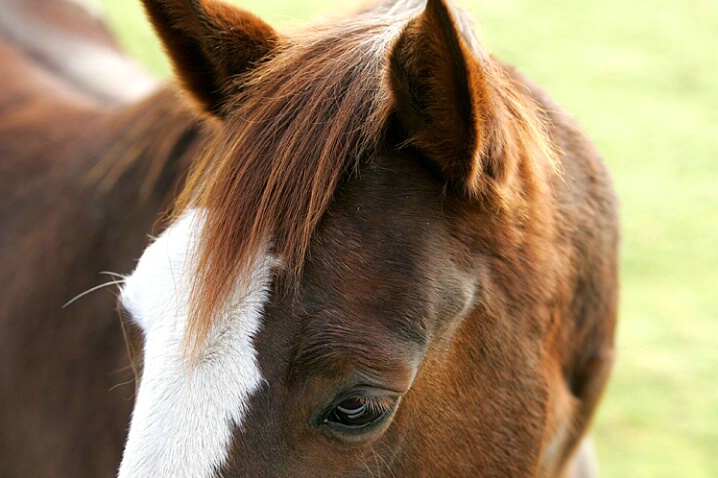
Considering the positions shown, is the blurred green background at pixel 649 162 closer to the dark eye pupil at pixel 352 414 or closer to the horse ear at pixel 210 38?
the horse ear at pixel 210 38

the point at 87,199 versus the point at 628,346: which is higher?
the point at 87,199

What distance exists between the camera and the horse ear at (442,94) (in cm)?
106

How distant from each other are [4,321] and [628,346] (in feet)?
11.0

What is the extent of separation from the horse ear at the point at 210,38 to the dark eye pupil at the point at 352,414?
614mm

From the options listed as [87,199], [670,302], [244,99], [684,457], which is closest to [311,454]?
[244,99]

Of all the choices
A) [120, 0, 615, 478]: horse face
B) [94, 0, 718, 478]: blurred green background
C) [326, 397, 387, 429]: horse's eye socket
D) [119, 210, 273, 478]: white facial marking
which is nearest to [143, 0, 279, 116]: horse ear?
[120, 0, 615, 478]: horse face

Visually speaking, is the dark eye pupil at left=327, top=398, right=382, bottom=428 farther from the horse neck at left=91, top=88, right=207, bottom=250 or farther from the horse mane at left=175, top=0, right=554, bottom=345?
the horse neck at left=91, top=88, right=207, bottom=250

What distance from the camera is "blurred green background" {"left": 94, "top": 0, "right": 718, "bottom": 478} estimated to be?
3803 millimetres

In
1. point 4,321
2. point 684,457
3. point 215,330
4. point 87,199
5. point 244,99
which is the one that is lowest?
point 684,457

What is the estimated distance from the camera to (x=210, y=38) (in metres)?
1.33

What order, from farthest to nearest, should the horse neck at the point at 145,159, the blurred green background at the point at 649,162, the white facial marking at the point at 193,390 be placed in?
1. the blurred green background at the point at 649,162
2. the horse neck at the point at 145,159
3. the white facial marking at the point at 193,390

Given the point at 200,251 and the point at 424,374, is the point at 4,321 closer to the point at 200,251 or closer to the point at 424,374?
the point at 200,251

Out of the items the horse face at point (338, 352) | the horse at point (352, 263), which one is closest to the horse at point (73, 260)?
the horse at point (352, 263)

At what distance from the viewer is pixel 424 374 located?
122cm
